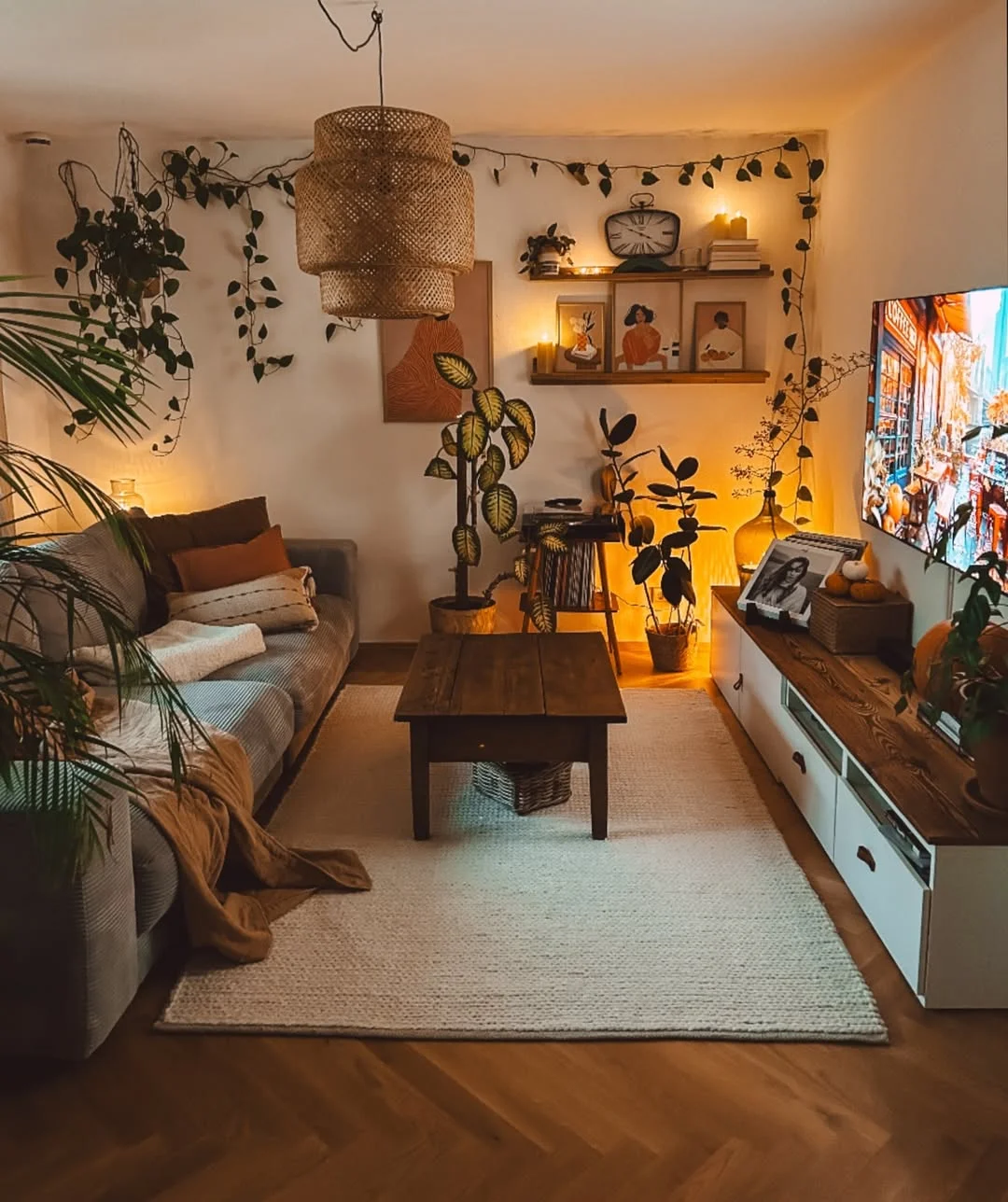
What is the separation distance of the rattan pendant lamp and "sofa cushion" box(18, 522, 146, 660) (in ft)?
3.39

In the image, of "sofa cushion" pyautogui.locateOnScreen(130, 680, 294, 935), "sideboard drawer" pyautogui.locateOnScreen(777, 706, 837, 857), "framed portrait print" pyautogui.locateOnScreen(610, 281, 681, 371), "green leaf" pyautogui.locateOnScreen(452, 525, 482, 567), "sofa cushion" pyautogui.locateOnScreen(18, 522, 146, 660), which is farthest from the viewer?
"framed portrait print" pyautogui.locateOnScreen(610, 281, 681, 371)

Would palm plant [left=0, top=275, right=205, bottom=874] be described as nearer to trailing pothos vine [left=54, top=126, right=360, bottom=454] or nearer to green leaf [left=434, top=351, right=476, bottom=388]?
green leaf [left=434, top=351, right=476, bottom=388]

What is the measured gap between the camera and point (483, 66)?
3623mm

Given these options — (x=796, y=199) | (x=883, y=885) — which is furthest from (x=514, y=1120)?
(x=796, y=199)

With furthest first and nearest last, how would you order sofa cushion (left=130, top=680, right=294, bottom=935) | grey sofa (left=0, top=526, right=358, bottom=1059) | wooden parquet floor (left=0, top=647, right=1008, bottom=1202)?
sofa cushion (left=130, top=680, right=294, bottom=935)
grey sofa (left=0, top=526, right=358, bottom=1059)
wooden parquet floor (left=0, top=647, right=1008, bottom=1202)

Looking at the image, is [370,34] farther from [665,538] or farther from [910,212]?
[665,538]

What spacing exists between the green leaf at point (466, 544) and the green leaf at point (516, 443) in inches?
13.9

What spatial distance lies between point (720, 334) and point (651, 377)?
356 mm

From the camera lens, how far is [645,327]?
4941mm

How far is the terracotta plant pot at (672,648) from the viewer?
4793mm

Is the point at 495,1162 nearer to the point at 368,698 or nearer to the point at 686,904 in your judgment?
the point at 686,904

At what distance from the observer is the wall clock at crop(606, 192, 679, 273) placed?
4855 millimetres

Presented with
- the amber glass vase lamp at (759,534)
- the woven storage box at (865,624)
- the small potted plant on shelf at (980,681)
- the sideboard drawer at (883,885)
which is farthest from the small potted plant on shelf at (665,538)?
the small potted plant on shelf at (980,681)

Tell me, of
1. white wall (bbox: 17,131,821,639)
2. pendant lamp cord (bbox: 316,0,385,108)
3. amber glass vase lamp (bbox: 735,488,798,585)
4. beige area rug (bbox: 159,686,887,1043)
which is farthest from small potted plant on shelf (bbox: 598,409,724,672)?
pendant lamp cord (bbox: 316,0,385,108)
